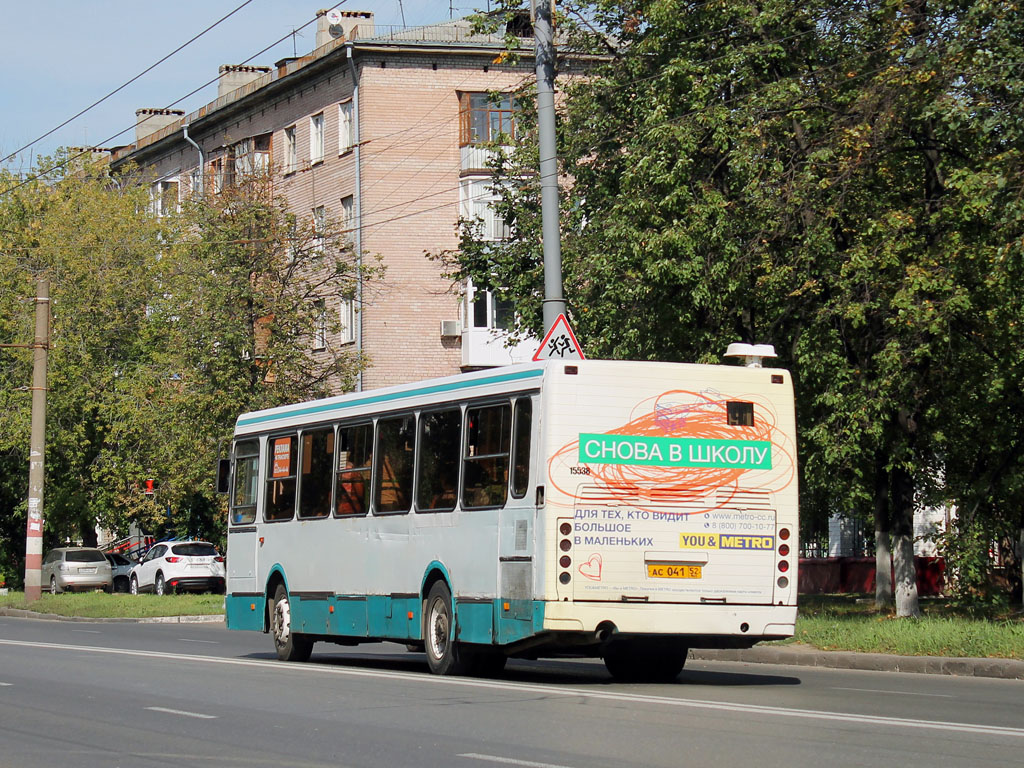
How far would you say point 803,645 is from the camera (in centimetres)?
1900

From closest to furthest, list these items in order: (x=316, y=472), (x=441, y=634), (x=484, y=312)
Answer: (x=441, y=634)
(x=316, y=472)
(x=484, y=312)

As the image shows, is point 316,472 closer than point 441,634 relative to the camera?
No

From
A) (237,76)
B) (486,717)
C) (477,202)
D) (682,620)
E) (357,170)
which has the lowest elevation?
(486,717)

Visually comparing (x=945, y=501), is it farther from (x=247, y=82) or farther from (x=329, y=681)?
(x=247, y=82)

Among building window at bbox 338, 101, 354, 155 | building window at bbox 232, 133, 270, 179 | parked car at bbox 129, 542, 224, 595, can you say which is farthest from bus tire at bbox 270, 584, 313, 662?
building window at bbox 232, 133, 270, 179

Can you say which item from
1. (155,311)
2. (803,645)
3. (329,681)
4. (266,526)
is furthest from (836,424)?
(155,311)

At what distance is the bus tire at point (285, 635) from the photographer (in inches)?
741

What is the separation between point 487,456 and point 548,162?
19.3 feet

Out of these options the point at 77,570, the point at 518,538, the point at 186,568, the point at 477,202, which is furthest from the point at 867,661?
the point at 77,570

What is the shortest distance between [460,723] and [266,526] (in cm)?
917

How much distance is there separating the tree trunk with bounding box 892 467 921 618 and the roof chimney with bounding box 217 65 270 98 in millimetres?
36577

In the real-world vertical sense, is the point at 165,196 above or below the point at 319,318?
above

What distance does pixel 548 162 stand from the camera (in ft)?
64.4

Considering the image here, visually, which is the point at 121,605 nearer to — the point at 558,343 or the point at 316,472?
the point at 316,472
